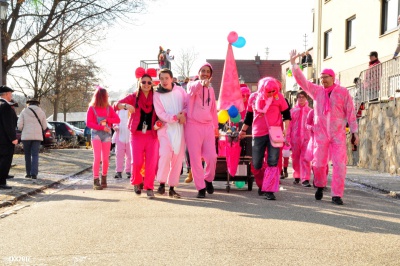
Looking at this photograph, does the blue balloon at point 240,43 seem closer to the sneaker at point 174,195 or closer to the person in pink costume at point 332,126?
the person in pink costume at point 332,126

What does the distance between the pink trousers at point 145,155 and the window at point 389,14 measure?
539 inches

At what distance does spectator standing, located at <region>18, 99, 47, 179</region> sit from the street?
291cm

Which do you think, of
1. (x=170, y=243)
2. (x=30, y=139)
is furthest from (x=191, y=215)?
(x=30, y=139)

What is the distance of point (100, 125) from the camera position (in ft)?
33.6

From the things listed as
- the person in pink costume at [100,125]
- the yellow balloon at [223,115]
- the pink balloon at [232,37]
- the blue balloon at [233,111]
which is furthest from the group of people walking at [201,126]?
the person in pink costume at [100,125]

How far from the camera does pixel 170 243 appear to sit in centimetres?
530

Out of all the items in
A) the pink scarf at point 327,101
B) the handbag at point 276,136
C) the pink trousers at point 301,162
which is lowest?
the pink trousers at point 301,162

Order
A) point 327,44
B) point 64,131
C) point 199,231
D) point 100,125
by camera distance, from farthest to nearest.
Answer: point 64,131, point 327,44, point 100,125, point 199,231

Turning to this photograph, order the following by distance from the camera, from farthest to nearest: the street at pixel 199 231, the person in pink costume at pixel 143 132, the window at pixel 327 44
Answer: the window at pixel 327 44, the person in pink costume at pixel 143 132, the street at pixel 199 231

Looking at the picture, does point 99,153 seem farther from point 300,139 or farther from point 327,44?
point 327,44

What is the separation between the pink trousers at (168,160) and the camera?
29.0 feet

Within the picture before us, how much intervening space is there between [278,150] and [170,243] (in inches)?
150

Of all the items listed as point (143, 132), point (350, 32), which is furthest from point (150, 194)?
point (350, 32)

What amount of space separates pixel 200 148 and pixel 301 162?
10.2 ft
